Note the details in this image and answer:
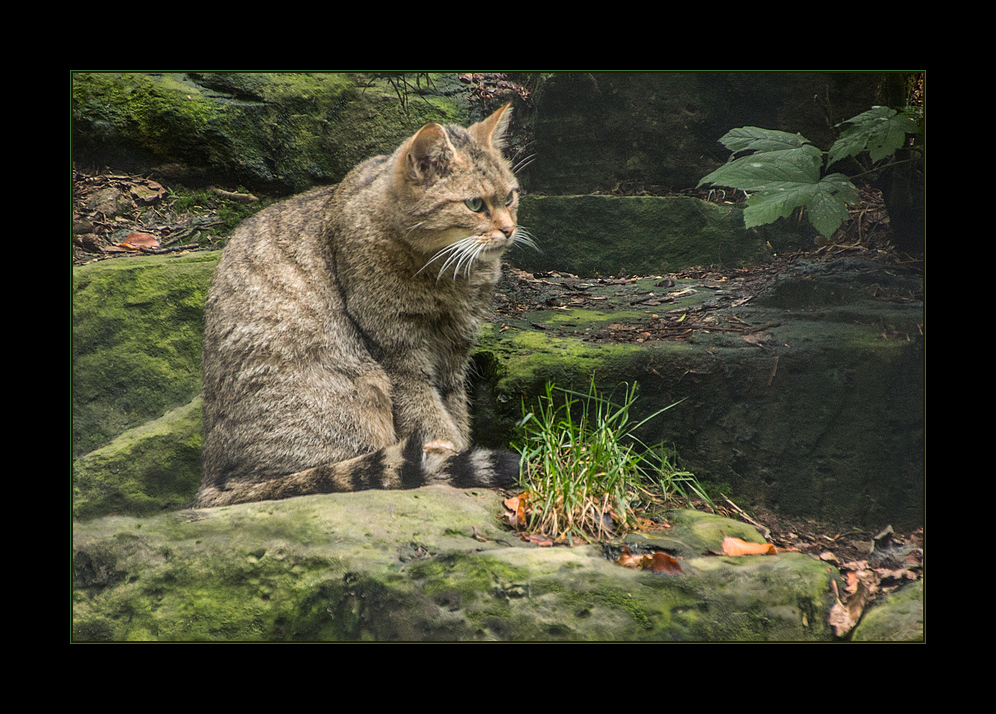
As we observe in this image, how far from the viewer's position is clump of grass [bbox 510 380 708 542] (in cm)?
297

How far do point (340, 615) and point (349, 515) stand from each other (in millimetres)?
422

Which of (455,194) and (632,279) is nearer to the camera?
(455,194)

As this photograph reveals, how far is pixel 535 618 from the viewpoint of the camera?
235 cm

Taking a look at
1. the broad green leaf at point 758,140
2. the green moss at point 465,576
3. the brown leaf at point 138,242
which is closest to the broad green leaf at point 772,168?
the broad green leaf at point 758,140

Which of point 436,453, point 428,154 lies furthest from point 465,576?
point 428,154

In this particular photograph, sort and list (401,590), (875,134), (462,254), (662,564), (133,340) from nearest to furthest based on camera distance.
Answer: (401,590)
(662,564)
(875,134)
(462,254)
(133,340)

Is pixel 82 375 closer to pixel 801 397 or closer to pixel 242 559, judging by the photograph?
pixel 242 559

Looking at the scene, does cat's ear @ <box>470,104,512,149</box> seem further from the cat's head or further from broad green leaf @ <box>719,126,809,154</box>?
broad green leaf @ <box>719,126,809,154</box>

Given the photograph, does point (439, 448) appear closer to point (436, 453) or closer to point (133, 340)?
point (436, 453)

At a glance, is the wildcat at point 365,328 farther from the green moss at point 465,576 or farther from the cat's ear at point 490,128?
the green moss at point 465,576

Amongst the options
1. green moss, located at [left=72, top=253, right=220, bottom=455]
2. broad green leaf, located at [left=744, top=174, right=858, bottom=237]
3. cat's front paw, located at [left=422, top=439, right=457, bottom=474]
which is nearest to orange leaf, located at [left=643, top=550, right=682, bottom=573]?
cat's front paw, located at [left=422, top=439, right=457, bottom=474]

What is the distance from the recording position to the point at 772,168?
10.3 feet

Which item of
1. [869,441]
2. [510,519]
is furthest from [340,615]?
[869,441]

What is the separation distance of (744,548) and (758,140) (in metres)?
1.91
